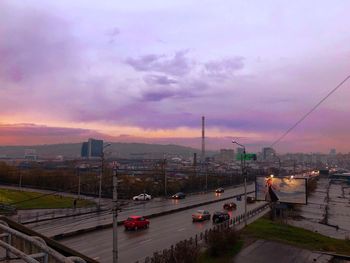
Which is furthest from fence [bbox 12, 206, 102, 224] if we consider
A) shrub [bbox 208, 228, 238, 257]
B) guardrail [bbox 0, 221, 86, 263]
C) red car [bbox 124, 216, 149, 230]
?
guardrail [bbox 0, 221, 86, 263]

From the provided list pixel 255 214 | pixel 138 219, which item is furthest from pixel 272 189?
pixel 138 219

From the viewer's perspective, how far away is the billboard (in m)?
53.6

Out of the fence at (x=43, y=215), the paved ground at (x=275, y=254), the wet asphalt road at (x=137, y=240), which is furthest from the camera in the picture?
the fence at (x=43, y=215)

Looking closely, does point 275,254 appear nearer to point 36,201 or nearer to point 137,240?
point 137,240

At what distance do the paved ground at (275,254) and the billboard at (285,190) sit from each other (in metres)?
16.0

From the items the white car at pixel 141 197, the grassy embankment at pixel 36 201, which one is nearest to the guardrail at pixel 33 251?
the grassy embankment at pixel 36 201

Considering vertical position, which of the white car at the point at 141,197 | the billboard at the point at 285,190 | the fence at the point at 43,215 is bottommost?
the white car at the point at 141,197

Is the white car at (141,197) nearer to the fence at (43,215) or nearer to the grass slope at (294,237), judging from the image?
the fence at (43,215)

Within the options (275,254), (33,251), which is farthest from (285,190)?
(33,251)

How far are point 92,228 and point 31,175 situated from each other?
58352 mm

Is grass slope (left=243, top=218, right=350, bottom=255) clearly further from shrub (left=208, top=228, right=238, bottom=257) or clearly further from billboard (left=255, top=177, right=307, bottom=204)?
shrub (left=208, top=228, right=238, bottom=257)

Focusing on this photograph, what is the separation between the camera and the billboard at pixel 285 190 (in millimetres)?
53562

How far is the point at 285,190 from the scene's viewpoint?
177 feet

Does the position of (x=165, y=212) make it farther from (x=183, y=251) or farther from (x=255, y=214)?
(x=183, y=251)
